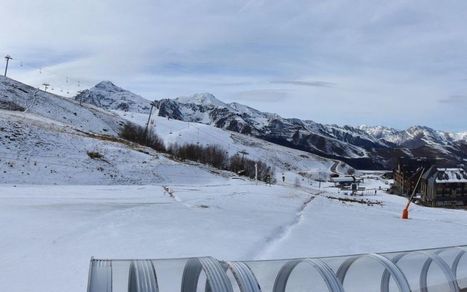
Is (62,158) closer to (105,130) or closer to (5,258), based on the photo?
(5,258)

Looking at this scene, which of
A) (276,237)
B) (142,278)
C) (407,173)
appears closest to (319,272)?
(142,278)

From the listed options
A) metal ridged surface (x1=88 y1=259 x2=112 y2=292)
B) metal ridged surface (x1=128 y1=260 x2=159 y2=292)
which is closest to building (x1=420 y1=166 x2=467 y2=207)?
metal ridged surface (x1=128 y1=260 x2=159 y2=292)

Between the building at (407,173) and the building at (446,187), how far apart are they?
1247 cm

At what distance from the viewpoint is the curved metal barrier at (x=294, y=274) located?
5871 mm

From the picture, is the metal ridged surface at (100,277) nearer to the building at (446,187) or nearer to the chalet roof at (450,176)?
the building at (446,187)

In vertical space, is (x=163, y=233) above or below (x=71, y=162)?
below

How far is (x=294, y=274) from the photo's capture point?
7.16m

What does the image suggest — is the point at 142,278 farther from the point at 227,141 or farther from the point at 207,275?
the point at 227,141

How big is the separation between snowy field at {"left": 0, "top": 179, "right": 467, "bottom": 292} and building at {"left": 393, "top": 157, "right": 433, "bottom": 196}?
7561 cm

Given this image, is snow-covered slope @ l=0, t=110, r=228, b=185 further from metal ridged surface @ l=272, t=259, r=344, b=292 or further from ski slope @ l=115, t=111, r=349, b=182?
ski slope @ l=115, t=111, r=349, b=182

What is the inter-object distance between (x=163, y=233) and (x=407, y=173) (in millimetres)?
92932

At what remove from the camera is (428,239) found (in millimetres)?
18516

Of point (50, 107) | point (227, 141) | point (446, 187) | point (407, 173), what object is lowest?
point (446, 187)

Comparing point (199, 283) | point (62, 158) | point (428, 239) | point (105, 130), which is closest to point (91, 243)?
point (199, 283)
